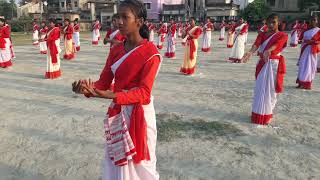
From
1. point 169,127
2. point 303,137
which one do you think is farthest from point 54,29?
point 303,137

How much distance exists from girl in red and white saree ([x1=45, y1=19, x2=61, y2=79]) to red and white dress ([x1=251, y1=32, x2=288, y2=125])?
259 inches

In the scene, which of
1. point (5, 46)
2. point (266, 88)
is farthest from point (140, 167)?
point (5, 46)

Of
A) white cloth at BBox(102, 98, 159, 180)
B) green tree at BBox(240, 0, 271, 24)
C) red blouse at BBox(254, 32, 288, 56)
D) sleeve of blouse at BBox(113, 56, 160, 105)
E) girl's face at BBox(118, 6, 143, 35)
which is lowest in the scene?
white cloth at BBox(102, 98, 159, 180)

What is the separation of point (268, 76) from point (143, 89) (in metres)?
4.20

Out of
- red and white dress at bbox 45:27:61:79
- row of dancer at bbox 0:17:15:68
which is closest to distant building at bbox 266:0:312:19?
row of dancer at bbox 0:17:15:68

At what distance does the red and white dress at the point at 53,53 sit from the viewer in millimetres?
10180

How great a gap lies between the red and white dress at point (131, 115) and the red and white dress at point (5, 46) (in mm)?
10781

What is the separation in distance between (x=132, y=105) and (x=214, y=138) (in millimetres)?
3230

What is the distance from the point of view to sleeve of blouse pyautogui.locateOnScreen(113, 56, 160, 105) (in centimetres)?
233

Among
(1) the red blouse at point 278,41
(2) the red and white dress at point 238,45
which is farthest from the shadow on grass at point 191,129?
(2) the red and white dress at point 238,45

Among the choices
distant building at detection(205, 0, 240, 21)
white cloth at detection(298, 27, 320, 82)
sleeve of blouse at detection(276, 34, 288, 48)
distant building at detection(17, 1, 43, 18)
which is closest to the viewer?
sleeve of blouse at detection(276, 34, 288, 48)

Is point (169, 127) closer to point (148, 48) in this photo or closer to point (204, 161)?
point (204, 161)

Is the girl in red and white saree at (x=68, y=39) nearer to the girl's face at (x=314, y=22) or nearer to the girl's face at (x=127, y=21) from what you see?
the girl's face at (x=314, y=22)

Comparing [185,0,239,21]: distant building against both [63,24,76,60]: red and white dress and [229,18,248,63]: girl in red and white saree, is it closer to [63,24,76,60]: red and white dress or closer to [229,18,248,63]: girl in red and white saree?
[229,18,248,63]: girl in red and white saree
